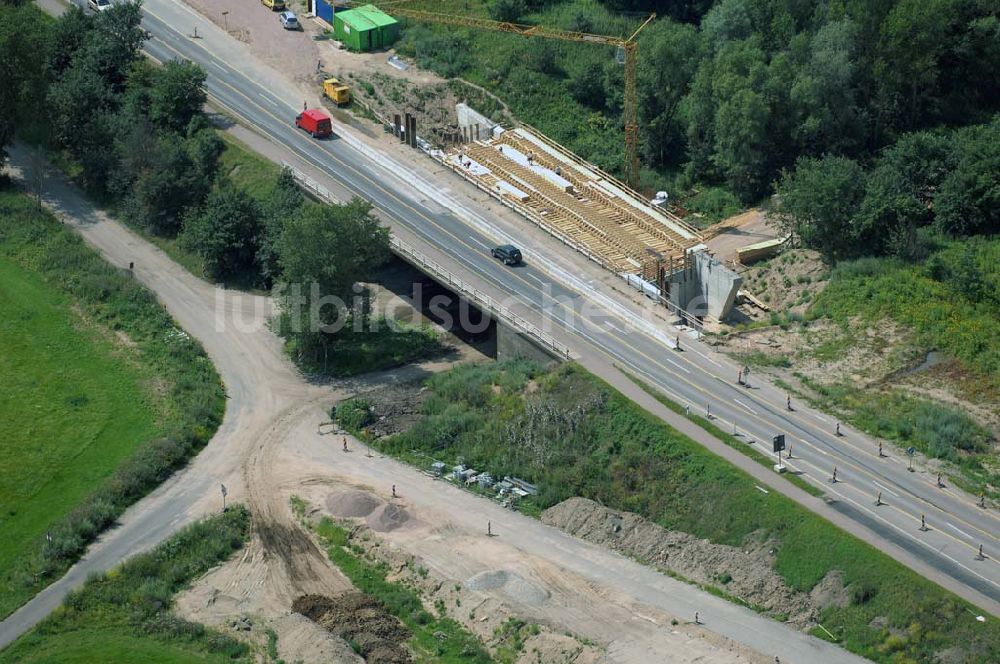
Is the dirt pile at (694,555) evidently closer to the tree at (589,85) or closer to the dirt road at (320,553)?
the dirt road at (320,553)

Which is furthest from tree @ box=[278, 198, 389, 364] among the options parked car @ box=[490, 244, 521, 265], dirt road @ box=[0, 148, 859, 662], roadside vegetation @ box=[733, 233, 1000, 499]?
roadside vegetation @ box=[733, 233, 1000, 499]

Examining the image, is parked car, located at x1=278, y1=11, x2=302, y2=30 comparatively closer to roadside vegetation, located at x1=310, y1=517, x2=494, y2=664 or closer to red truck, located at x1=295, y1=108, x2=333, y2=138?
red truck, located at x1=295, y1=108, x2=333, y2=138

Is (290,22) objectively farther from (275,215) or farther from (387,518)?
(387,518)

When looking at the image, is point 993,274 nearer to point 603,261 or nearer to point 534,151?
point 603,261

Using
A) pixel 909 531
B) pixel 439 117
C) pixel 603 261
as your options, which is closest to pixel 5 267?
pixel 439 117

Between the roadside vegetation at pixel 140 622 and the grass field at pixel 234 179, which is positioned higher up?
the grass field at pixel 234 179

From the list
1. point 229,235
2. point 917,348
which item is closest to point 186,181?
point 229,235

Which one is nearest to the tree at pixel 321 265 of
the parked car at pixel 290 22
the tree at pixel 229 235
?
the tree at pixel 229 235
